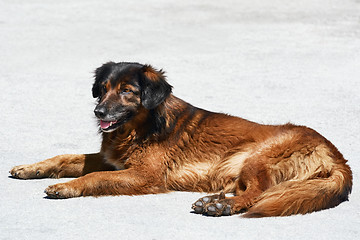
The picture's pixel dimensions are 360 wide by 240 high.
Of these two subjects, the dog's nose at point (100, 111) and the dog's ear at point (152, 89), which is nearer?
the dog's nose at point (100, 111)

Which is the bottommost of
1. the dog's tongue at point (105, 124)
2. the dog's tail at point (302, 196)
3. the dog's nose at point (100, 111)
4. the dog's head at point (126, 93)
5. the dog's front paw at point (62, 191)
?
the dog's front paw at point (62, 191)

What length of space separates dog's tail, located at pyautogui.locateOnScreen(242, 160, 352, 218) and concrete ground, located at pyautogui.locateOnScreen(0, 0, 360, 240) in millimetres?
72

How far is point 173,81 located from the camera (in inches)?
364

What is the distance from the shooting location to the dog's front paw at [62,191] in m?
5.19

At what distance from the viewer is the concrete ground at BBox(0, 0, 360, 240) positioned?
4742mm

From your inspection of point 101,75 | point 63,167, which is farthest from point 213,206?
point 101,75

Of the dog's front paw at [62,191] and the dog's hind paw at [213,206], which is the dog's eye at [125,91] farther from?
the dog's hind paw at [213,206]

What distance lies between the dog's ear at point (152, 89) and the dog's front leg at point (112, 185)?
617 millimetres

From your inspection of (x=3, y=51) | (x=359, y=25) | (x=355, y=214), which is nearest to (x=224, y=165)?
(x=355, y=214)

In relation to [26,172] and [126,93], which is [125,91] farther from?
[26,172]

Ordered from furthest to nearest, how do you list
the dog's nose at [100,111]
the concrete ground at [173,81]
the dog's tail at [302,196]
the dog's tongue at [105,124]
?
the dog's tongue at [105,124] < the dog's nose at [100,111] < the dog's tail at [302,196] < the concrete ground at [173,81]

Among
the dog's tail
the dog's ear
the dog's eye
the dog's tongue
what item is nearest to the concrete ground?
the dog's tail

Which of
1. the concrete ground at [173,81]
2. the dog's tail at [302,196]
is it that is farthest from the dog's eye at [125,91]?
the dog's tail at [302,196]

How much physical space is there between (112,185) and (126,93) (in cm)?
84
